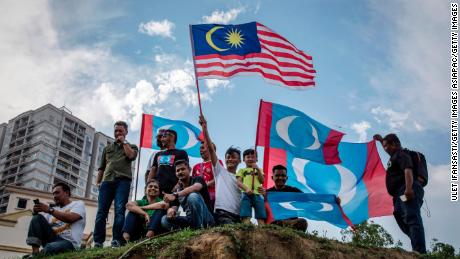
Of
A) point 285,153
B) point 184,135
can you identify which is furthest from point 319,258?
point 184,135

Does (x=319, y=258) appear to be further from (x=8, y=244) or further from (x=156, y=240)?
(x=8, y=244)

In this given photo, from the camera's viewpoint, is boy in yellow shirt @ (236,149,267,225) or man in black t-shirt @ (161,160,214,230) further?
boy in yellow shirt @ (236,149,267,225)

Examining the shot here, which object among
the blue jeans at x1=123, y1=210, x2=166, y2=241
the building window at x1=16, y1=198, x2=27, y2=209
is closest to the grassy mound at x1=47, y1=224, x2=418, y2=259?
the blue jeans at x1=123, y1=210, x2=166, y2=241

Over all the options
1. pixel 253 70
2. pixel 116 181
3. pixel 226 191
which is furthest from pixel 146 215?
pixel 253 70

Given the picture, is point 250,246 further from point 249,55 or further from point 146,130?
point 146,130

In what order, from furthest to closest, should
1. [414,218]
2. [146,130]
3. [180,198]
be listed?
[146,130] → [414,218] → [180,198]

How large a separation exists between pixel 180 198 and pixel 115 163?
2.19 m

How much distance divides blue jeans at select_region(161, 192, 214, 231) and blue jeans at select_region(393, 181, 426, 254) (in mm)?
3262

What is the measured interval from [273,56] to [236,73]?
1141mm

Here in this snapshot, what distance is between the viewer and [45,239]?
8.71 meters

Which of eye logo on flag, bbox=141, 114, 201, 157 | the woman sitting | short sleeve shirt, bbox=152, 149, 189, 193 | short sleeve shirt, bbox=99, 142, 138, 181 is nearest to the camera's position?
the woman sitting

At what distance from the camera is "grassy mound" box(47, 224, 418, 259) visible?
261 inches

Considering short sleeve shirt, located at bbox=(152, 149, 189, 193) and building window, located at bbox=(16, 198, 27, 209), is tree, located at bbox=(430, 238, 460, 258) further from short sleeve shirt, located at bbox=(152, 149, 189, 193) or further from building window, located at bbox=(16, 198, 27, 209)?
building window, located at bbox=(16, 198, 27, 209)

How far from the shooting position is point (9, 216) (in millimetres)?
27953
